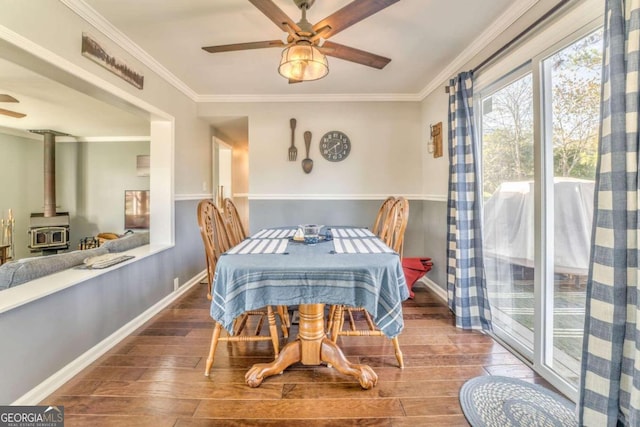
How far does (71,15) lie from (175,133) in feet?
4.24

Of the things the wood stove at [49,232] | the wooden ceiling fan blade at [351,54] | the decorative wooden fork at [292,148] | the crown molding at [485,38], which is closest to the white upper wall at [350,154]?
the decorative wooden fork at [292,148]

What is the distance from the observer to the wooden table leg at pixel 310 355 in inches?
62.4

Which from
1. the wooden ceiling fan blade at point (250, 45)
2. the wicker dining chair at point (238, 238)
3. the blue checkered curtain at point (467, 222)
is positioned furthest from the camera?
the blue checkered curtain at point (467, 222)

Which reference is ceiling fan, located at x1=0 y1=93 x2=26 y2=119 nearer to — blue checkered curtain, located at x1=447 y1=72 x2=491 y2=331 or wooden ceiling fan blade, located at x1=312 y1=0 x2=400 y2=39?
wooden ceiling fan blade, located at x1=312 y1=0 x2=400 y2=39

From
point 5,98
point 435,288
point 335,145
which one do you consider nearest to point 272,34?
point 335,145

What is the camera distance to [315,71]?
70.3 inches

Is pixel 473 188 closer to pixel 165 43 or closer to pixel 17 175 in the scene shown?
pixel 165 43

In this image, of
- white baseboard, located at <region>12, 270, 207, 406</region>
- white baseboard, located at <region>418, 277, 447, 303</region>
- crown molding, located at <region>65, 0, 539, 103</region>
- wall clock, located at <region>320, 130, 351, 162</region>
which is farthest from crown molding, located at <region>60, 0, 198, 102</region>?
white baseboard, located at <region>418, 277, 447, 303</region>

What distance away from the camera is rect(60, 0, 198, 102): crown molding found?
5.86 ft

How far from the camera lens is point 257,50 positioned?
2391 millimetres

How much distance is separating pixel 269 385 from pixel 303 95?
3.11 meters

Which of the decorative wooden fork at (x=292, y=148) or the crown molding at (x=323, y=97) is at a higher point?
the crown molding at (x=323, y=97)

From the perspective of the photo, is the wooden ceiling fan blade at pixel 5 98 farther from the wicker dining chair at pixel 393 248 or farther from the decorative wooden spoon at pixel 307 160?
the wicker dining chair at pixel 393 248

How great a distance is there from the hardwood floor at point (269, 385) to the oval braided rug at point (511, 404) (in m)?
0.06
